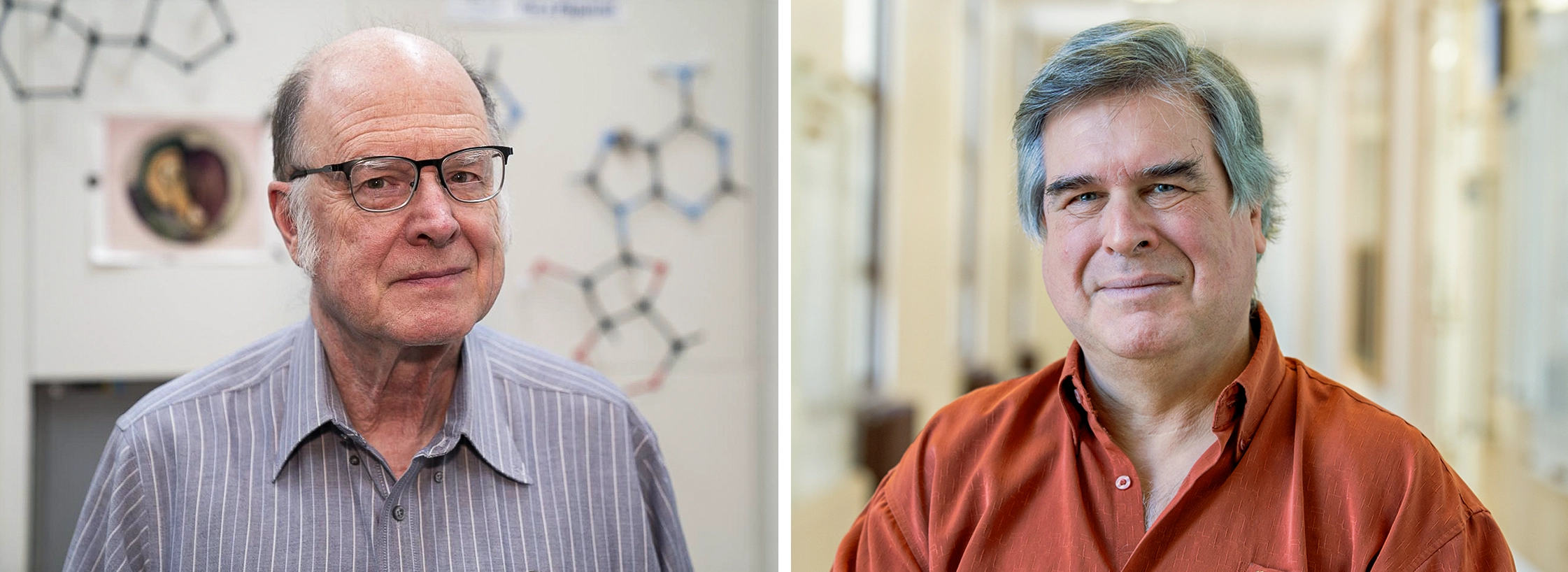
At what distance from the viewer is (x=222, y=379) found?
128 cm

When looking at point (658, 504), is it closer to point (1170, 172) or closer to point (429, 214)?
point (429, 214)

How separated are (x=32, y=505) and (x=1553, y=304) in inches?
166

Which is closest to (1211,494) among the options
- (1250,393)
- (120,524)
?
(1250,393)

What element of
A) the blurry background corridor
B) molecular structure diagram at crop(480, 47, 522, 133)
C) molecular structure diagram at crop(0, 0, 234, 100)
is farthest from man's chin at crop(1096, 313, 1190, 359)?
molecular structure diagram at crop(0, 0, 234, 100)

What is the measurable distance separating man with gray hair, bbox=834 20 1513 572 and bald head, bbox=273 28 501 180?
28.3 inches

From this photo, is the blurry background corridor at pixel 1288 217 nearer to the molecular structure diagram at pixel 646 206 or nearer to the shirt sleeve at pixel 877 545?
the shirt sleeve at pixel 877 545

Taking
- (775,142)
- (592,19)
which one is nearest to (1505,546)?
(775,142)

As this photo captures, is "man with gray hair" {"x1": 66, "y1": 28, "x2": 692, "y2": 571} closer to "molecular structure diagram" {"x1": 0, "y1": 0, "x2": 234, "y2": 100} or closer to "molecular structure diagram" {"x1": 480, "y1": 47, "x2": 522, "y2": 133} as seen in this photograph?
"molecular structure diagram" {"x1": 480, "y1": 47, "x2": 522, "y2": 133}

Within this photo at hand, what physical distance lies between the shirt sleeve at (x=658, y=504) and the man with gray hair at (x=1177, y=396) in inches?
14.5

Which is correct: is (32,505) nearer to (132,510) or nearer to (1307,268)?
(132,510)

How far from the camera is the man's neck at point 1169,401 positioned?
1251 millimetres

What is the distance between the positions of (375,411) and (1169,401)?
1.02m

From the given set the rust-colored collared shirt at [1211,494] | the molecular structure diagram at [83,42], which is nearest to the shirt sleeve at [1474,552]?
the rust-colored collared shirt at [1211,494]

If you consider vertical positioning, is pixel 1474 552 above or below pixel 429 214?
below
